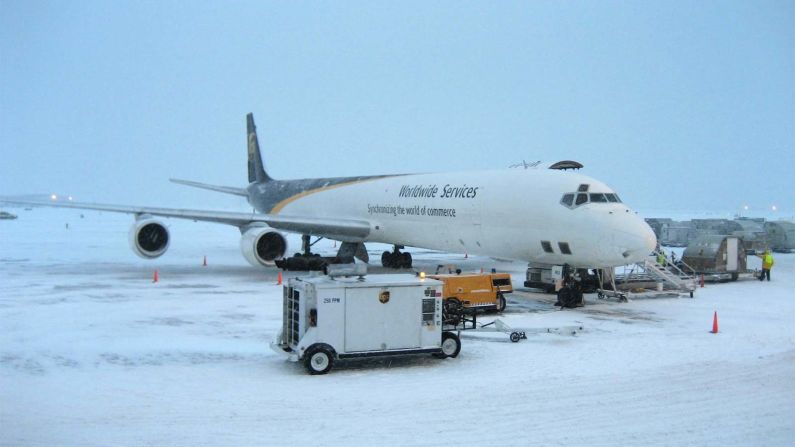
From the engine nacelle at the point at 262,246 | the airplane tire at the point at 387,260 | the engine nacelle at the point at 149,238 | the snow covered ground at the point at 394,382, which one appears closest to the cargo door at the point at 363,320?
the snow covered ground at the point at 394,382

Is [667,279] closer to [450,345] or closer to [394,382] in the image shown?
[450,345]

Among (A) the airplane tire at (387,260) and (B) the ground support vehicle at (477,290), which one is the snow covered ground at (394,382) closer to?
(B) the ground support vehicle at (477,290)

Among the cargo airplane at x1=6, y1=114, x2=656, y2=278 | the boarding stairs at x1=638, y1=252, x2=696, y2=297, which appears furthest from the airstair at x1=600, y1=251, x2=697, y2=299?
the cargo airplane at x1=6, y1=114, x2=656, y2=278

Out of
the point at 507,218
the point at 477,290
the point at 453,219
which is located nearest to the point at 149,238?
the point at 453,219

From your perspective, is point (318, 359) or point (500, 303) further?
point (500, 303)

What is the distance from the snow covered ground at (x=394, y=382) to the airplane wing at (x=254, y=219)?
760 centimetres

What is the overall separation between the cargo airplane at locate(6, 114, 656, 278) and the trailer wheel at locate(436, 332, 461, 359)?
633cm

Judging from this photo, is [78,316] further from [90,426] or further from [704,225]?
[704,225]

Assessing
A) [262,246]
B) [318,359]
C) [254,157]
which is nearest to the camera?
[318,359]

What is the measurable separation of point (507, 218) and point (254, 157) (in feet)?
77.7

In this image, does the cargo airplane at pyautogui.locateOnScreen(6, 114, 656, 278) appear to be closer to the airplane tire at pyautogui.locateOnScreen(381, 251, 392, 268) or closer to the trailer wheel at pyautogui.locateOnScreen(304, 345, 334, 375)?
the airplane tire at pyautogui.locateOnScreen(381, 251, 392, 268)

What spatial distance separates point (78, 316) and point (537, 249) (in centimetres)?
1149

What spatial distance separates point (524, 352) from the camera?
13.3 meters

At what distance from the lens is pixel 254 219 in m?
26.4
